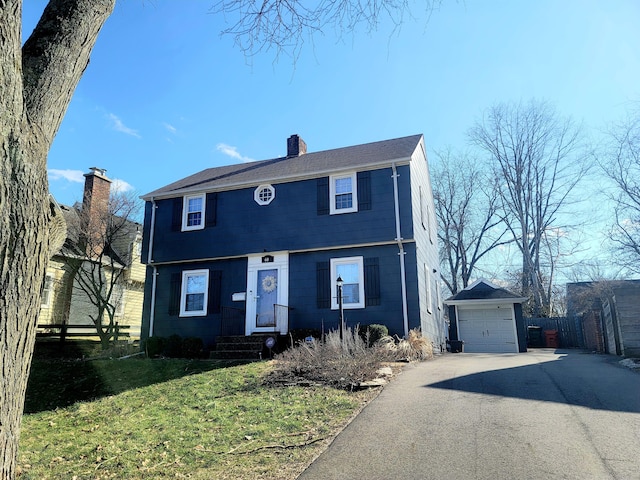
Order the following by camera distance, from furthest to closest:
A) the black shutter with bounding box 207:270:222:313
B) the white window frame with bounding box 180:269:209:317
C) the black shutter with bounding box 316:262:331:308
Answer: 1. the white window frame with bounding box 180:269:209:317
2. the black shutter with bounding box 207:270:222:313
3. the black shutter with bounding box 316:262:331:308

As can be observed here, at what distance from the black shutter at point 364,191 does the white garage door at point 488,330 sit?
877 cm

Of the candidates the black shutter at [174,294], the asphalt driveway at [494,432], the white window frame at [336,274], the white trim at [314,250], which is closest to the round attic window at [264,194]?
the white trim at [314,250]

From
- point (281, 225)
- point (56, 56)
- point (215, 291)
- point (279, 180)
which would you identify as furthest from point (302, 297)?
point (56, 56)

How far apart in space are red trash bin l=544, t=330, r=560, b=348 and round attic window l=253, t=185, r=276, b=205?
16768mm

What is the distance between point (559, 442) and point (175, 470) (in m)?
4.01

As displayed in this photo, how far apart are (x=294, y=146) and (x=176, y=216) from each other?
17.0ft

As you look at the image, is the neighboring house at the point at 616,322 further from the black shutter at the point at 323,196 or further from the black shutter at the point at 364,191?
the black shutter at the point at 323,196

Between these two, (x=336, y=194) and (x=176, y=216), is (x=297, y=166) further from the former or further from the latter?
(x=176, y=216)

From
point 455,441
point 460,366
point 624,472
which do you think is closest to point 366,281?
point 460,366

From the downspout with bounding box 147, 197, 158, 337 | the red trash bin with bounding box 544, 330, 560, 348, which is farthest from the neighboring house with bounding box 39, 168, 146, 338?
the red trash bin with bounding box 544, 330, 560, 348

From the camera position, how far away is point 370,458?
15.5ft

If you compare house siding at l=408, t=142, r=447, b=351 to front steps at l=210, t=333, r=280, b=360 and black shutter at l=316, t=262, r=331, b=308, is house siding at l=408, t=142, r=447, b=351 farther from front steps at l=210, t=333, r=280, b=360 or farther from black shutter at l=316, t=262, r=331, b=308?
front steps at l=210, t=333, r=280, b=360

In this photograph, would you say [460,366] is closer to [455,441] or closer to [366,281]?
[366,281]

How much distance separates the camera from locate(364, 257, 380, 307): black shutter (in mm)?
13312
